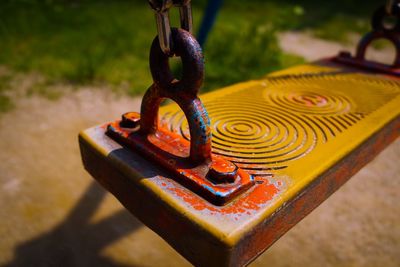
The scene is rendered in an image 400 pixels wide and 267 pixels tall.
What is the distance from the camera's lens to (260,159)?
0.69 meters

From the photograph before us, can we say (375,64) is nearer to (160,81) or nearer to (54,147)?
(160,81)

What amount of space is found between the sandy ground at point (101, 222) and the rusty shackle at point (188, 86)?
2.29 feet

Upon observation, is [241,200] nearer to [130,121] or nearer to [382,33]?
[130,121]

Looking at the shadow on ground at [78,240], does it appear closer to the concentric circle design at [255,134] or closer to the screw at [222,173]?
the concentric circle design at [255,134]

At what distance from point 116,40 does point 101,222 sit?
8.08 feet

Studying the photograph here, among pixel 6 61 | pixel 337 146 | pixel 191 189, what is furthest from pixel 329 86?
pixel 6 61

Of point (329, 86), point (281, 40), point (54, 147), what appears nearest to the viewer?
point (329, 86)

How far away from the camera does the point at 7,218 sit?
1.27m

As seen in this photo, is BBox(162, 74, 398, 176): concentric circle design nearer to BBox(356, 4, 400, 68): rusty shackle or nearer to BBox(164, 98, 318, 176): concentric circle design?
BBox(164, 98, 318, 176): concentric circle design

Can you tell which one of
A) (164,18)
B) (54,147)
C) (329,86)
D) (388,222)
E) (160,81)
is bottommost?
(388,222)

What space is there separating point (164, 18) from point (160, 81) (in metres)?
0.12

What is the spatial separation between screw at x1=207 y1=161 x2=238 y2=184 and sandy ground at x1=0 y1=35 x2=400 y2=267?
27.0 inches

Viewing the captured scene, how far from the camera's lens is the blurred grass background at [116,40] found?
2600mm

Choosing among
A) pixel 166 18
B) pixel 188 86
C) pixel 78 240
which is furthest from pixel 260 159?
pixel 78 240
